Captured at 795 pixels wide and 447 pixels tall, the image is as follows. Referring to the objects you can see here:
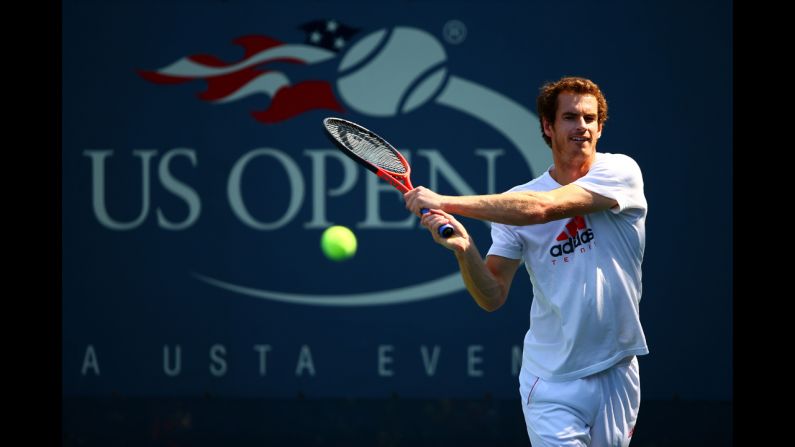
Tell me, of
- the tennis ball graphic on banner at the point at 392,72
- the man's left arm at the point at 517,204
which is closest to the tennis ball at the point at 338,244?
the man's left arm at the point at 517,204

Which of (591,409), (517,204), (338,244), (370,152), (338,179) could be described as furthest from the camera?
(338,179)

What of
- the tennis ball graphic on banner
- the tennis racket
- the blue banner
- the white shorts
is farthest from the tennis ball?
the tennis ball graphic on banner

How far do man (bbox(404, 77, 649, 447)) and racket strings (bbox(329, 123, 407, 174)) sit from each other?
524 millimetres

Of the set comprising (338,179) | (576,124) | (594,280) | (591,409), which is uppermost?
(576,124)

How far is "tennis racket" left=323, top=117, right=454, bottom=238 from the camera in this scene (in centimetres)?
412

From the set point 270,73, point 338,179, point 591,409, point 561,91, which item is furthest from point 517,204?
point 270,73

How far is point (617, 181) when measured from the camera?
381 centimetres

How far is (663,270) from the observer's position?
6156mm

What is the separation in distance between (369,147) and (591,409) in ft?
4.55

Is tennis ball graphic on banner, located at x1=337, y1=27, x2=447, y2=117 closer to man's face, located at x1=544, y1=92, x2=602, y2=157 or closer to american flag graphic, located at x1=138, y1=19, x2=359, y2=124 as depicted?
american flag graphic, located at x1=138, y1=19, x2=359, y2=124

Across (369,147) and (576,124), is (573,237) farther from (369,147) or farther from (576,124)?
(369,147)

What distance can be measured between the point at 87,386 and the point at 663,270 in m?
3.49

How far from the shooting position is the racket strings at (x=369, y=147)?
423 cm

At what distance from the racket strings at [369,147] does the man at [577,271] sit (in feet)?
1.72
